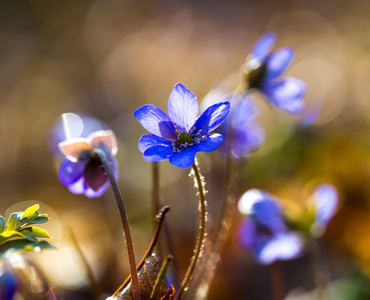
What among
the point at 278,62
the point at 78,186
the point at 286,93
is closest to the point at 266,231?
the point at 286,93

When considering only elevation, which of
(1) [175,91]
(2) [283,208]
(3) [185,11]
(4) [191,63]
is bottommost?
(2) [283,208]

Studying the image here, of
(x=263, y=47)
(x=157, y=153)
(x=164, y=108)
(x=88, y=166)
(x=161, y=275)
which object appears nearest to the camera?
(x=161, y=275)

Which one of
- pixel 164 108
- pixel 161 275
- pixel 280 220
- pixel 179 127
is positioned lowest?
pixel 161 275

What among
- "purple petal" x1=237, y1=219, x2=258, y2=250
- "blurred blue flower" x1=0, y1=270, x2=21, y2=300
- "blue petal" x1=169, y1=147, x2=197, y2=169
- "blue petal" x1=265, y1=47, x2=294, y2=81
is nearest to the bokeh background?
"purple petal" x1=237, y1=219, x2=258, y2=250

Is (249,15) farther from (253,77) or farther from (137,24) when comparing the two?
(253,77)

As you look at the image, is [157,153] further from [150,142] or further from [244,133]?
[244,133]

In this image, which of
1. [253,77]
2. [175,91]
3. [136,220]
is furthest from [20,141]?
[175,91]
